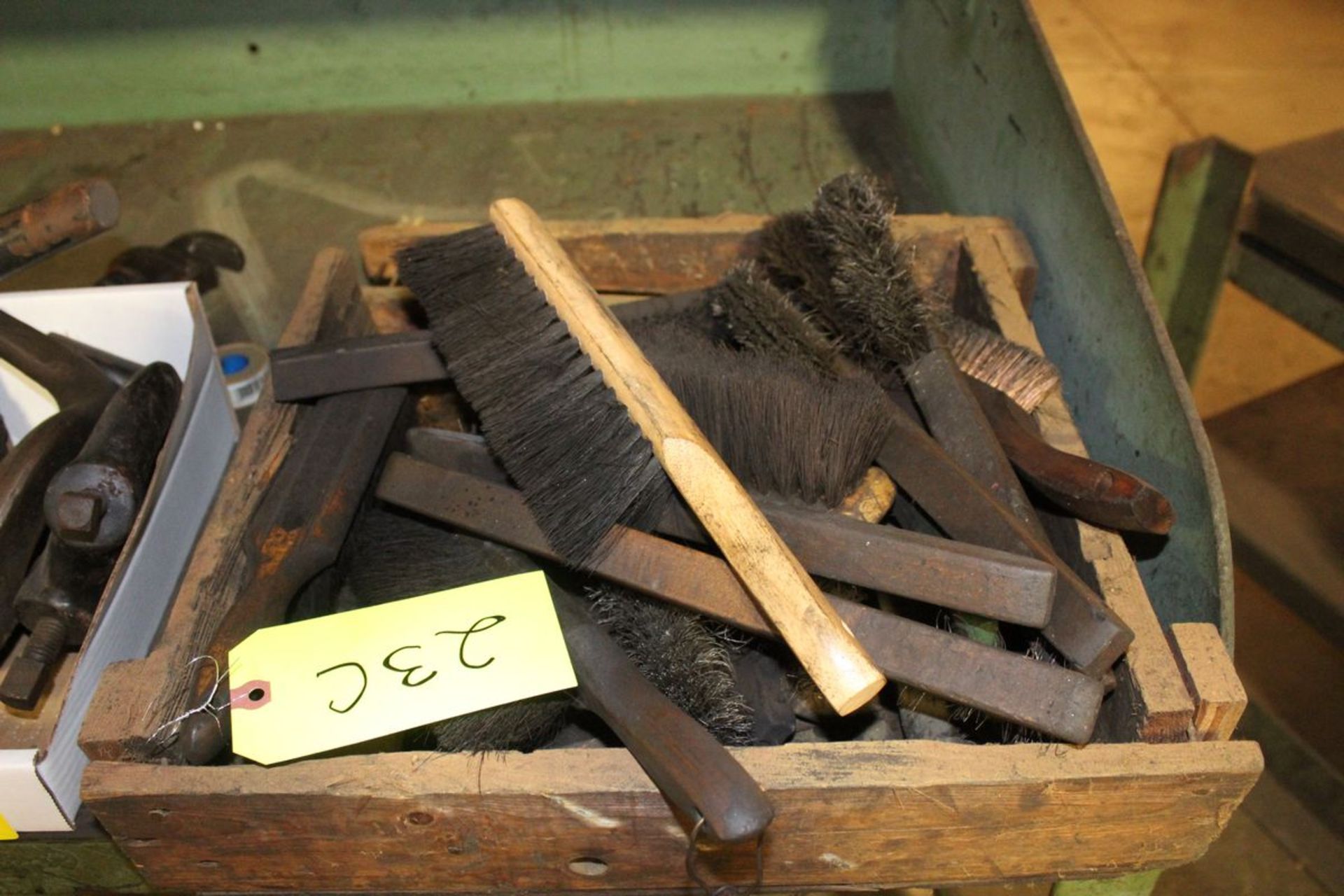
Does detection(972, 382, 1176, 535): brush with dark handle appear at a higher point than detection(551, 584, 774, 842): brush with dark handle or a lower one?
higher

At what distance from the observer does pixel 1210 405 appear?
6.73ft

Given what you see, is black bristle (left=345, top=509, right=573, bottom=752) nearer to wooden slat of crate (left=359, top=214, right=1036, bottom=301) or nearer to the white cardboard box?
the white cardboard box

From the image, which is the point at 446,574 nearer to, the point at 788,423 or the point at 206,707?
the point at 206,707

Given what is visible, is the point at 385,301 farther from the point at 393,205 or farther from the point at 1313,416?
the point at 1313,416

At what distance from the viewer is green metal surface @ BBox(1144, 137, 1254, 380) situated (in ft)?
4.66

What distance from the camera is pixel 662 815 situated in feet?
2.20

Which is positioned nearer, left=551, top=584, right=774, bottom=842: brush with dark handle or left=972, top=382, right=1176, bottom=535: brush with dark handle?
left=551, top=584, right=774, bottom=842: brush with dark handle

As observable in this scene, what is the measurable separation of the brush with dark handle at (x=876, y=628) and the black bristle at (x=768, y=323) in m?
0.22

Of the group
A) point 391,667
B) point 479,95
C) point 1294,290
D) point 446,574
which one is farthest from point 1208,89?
point 391,667

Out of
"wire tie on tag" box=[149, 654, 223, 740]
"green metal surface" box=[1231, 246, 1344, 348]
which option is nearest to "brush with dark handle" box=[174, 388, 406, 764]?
"wire tie on tag" box=[149, 654, 223, 740]

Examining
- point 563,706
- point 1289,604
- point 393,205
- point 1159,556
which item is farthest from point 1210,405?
point 563,706

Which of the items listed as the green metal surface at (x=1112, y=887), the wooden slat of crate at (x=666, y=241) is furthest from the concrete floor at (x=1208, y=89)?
the green metal surface at (x=1112, y=887)

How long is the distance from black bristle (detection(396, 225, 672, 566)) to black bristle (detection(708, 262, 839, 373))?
0.16m

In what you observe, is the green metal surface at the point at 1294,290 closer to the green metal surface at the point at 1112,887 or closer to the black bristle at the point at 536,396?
the green metal surface at the point at 1112,887
